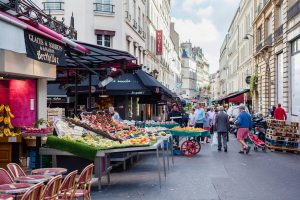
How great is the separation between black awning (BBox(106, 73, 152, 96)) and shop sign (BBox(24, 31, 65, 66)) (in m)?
11.1

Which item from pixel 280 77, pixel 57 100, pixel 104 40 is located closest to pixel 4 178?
pixel 57 100

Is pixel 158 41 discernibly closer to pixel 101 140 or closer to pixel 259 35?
pixel 259 35

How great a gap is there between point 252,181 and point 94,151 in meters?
4.09

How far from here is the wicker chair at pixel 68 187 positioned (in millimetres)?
6801

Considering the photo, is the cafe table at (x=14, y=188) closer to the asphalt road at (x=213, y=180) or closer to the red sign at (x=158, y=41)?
the asphalt road at (x=213, y=180)

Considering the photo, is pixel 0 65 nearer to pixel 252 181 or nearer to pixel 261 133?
pixel 252 181

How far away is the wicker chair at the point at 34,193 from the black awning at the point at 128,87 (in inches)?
630

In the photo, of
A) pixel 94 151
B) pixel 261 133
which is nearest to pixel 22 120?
pixel 94 151

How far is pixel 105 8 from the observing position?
2906 centimetres

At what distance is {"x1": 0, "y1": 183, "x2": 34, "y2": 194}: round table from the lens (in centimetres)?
613

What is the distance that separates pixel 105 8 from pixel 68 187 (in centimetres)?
2328

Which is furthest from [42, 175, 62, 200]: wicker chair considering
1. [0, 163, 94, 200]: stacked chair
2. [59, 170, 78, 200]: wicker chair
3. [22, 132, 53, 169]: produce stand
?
[22, 132, 53, 169]: produce stand

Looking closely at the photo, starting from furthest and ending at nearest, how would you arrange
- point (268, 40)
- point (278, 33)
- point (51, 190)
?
point (268, 40), point (278, 33), point (51, 190)

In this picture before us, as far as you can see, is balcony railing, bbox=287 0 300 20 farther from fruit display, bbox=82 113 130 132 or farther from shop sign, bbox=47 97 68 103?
fruit display, bbox=82 113 130 132
